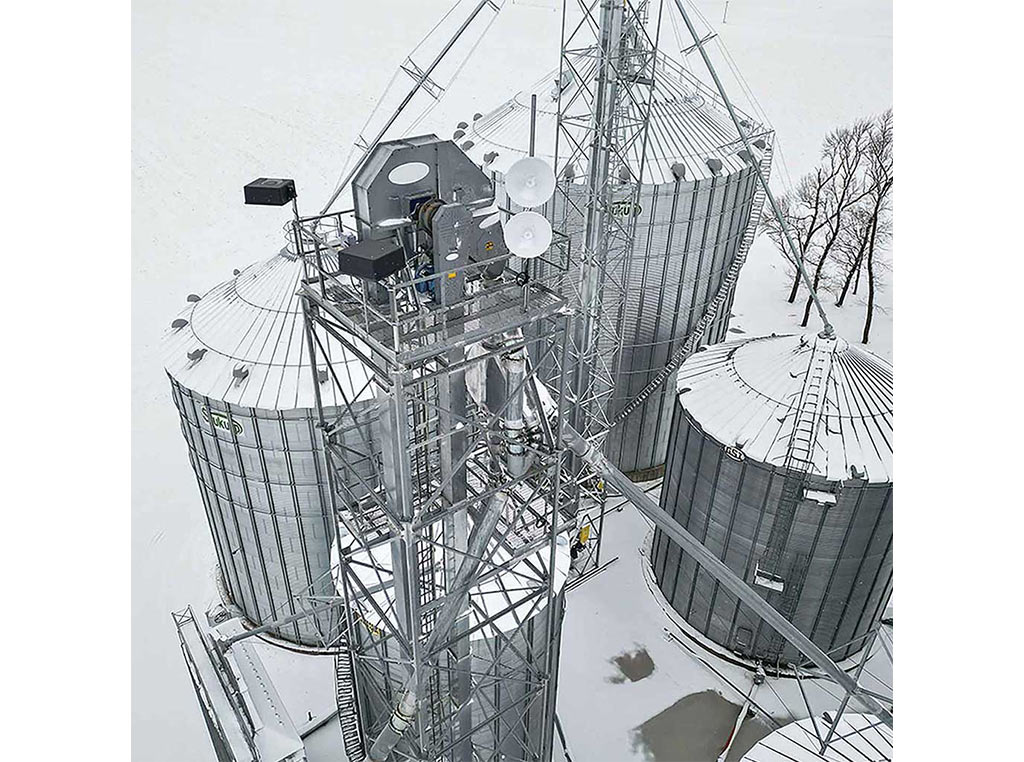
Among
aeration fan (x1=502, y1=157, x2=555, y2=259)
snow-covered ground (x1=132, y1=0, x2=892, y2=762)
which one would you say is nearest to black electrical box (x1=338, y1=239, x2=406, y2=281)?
aeration fan (x1=502, y1=157, x2=555, y2=259)

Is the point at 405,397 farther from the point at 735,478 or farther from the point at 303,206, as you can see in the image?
the point at 303,206

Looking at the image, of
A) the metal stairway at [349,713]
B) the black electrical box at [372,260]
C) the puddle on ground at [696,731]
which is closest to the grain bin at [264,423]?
the metal stairway at [349,713]

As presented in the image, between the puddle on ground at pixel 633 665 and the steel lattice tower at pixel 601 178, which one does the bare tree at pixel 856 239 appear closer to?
the steel lattice tower at pixel 601 178

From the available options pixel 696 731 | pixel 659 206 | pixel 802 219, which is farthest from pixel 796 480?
pixel 802 219

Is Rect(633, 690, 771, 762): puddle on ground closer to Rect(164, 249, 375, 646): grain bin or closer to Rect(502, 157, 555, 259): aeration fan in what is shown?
Rect(164, 249, 375, 646): grain bin

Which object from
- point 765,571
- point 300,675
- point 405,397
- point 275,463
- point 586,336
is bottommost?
point 300,675

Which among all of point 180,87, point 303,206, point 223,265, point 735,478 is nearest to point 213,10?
point 180,87
